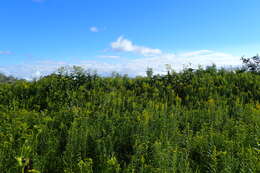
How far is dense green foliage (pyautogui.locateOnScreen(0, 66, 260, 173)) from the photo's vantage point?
10.8 ft

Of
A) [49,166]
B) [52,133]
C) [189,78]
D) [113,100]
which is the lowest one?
[49,166]

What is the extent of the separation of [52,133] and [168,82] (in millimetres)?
4773

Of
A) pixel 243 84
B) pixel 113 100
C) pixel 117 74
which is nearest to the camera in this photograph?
pixel 113 100

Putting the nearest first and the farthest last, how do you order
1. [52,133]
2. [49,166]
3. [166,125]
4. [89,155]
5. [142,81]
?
[49,166]
[89,155]
[52,133]
[166,125]
[142,81]

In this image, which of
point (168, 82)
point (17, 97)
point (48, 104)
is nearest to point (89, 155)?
point (48, 104)

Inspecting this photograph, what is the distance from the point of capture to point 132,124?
480 centimetres

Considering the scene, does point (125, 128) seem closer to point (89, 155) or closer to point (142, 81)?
point (89, 155)

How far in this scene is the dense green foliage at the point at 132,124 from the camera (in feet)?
10.8

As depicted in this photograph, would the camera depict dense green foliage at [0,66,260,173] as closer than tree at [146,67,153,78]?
Yes

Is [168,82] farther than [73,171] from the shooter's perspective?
Yes

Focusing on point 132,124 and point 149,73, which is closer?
point 132,124

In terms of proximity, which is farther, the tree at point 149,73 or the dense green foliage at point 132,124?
the tree at point 149,73

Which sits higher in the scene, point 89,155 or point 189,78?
point 189,78

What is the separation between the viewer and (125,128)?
4656 mm
